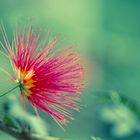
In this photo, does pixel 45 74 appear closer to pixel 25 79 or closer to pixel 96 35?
pixel 25 79

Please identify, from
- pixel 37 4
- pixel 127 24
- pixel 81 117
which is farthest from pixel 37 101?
pixel 127 24

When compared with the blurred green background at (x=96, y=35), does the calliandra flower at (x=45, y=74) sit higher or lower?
higher

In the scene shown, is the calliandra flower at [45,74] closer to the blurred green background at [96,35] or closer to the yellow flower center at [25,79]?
the yellow flower center at [25,79]

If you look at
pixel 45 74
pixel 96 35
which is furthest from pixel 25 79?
pixel 96 35

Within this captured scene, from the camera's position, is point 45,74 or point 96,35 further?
point 96,35

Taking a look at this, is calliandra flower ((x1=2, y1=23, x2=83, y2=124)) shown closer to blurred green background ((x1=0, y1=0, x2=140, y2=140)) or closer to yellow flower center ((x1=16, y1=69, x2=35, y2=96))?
yellow flower center ((x1=16, y1=69, x2=35, y2=96))

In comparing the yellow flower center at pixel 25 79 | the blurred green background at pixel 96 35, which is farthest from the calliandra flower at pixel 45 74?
the blurred green background at pixel 96 35
